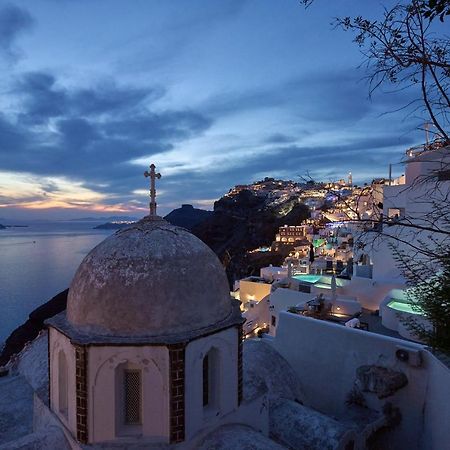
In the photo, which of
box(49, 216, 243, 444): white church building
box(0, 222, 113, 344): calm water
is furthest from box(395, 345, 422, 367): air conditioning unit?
box(0, 222, 113, 344): calm water

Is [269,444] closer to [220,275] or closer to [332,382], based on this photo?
Result: [220,275]

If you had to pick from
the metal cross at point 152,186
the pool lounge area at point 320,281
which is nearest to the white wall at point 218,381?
the metal cross at point 152,186

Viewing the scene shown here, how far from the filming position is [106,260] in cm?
630

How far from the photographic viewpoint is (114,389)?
5.88 metres

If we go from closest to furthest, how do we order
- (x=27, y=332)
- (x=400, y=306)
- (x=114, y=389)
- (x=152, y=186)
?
(x=114, y=389), (x=152, y=186), (x=400, y=306), (x=27, y=332)

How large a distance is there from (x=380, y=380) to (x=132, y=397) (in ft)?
24.3

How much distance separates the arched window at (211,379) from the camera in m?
6.72

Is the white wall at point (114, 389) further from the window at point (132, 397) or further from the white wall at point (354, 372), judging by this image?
the white wall at point (354, 372)

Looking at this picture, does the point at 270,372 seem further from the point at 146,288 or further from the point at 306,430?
the point at 146,288

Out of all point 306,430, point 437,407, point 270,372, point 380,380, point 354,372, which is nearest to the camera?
point 306,430

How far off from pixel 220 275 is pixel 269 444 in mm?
3071

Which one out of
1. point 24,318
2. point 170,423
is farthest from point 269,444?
point 24,318

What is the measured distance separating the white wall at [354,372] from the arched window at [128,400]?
24.7ft

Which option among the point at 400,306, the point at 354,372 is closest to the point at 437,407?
the point at 354,372
